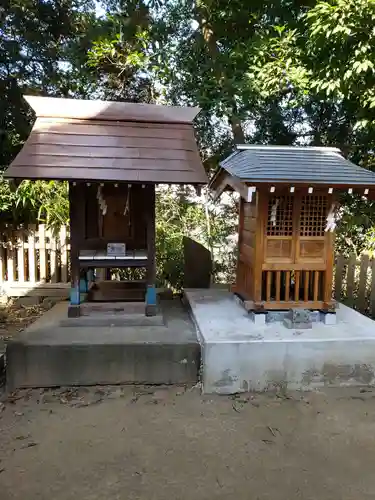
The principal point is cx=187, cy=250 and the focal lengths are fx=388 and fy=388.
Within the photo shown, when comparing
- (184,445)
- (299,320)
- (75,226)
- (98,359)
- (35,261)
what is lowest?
(184,445)

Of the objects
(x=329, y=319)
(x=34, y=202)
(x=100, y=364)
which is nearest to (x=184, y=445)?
(x=100, y=364)

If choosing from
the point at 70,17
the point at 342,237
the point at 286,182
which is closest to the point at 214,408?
the point at 286,182

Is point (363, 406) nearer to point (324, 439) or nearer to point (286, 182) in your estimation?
point (324, 439)

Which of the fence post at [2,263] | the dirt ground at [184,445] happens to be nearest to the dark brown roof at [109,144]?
the dirt ground at [184,445]

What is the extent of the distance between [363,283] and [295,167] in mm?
3070

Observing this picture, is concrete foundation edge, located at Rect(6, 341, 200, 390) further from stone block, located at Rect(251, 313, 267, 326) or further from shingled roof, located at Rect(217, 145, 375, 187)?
shingled roof, located at Rect(217, 145, 375, 187)

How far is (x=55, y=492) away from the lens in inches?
109

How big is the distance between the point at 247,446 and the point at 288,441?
38 centimetres

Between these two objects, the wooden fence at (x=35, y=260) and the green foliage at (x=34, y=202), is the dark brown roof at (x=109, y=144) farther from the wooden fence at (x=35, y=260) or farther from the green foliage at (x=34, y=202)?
the wooden fence at (x=35, y=260)

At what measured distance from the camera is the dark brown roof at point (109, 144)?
457 centimetres

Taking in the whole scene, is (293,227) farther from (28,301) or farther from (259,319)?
(28,301)

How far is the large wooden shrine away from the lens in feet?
15.2

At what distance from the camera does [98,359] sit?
4379 mm

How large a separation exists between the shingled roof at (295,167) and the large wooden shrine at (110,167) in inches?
24.2
